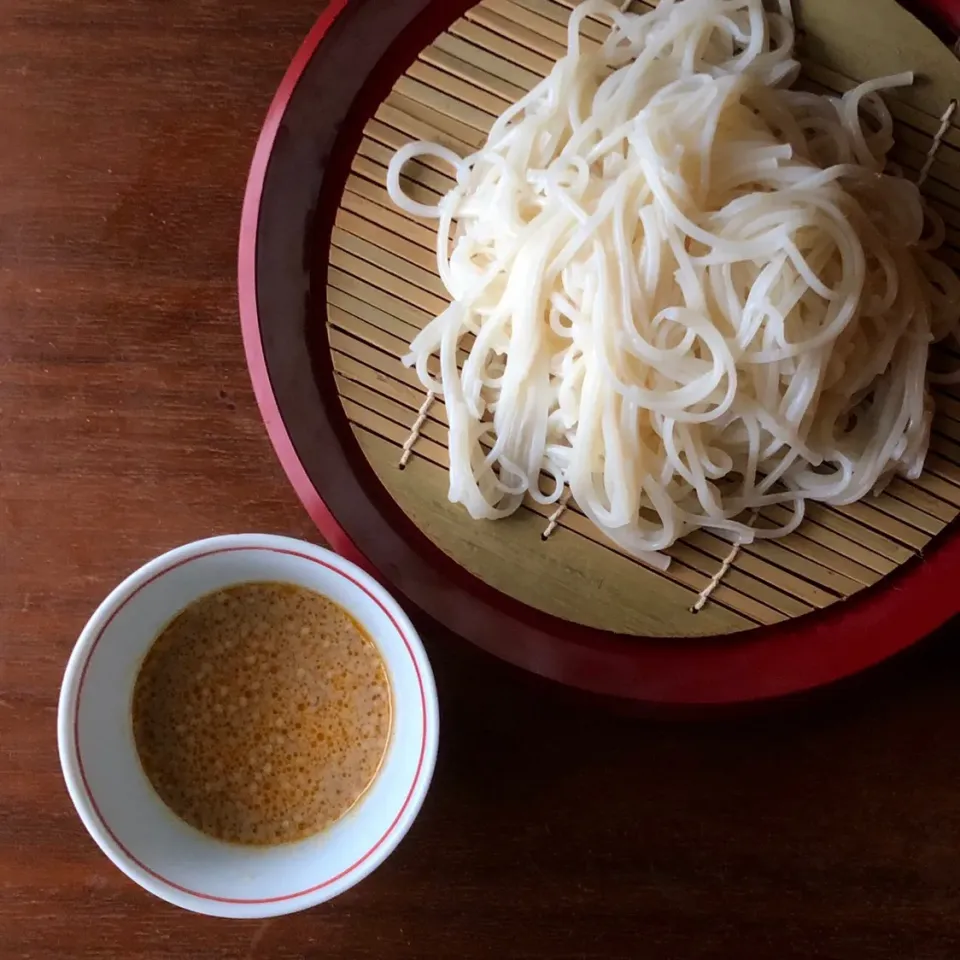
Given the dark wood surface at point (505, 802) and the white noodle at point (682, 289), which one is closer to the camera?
the white noodle at point (682, 289)

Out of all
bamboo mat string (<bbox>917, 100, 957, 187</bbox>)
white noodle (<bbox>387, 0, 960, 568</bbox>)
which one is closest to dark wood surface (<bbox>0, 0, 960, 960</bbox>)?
white noodle (<bbox>387, 0, 960, 568</bbox>)

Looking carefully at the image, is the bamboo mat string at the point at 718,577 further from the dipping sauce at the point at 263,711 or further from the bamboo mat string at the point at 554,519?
the dipping sauce at the point at 263,711

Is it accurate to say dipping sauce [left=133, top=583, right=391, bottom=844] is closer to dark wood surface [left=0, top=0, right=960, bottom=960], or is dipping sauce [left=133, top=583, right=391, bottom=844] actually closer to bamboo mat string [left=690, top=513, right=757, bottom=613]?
dark wood surface [left=0, top=0, right=960, bottom=960]

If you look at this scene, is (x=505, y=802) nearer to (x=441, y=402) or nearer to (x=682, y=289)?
(x=441, y=402)

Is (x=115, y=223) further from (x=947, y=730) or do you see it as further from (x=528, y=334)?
(x=947, y=730)

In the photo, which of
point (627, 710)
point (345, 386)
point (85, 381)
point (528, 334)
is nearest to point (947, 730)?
point (627, 710)

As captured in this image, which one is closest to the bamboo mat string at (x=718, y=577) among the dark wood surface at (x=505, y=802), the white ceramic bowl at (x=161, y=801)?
the dark wood surface at (x=505, y=802)

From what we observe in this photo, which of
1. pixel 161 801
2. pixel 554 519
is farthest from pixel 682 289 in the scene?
pixel 161 801

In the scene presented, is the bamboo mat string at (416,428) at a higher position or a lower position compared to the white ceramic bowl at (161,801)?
higher
